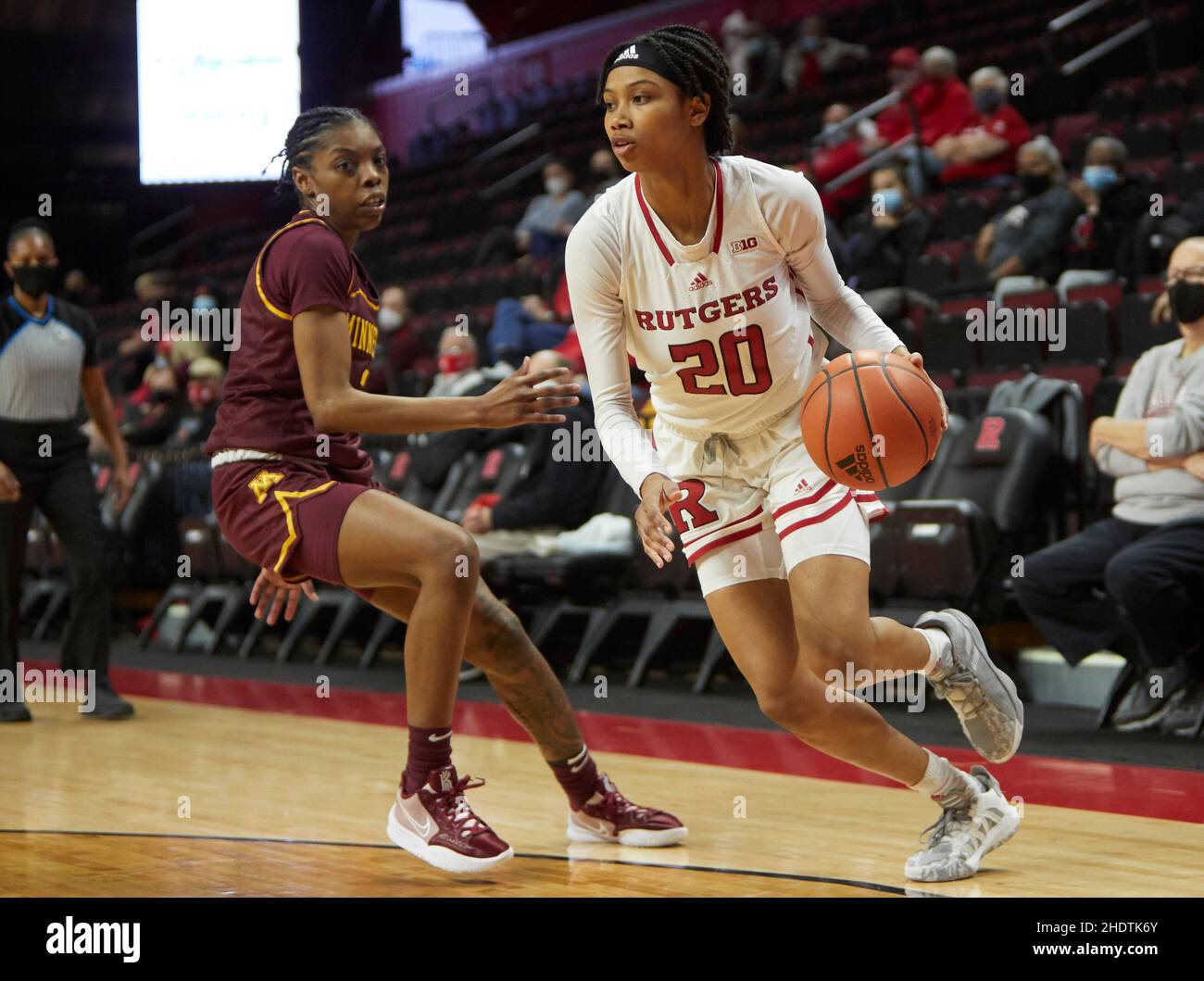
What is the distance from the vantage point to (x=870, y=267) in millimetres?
7859

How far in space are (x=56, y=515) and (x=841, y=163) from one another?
5.92 m

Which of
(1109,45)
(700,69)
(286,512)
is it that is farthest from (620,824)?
(1109,45)

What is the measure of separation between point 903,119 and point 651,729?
605cm

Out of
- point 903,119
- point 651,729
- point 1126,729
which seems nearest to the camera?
point 1126,729

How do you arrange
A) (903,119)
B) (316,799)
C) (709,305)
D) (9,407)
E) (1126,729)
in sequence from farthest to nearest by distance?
1. (903,119)
2. (9,407)
3. (1126,729)
4. (316,799)
5. (709,305)

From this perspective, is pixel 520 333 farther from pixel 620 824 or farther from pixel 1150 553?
pixel 620 824

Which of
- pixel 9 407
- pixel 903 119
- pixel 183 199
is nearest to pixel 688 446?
pixel 9 407

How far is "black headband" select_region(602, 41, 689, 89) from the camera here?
2.96m

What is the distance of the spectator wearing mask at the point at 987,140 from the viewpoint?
9.22m

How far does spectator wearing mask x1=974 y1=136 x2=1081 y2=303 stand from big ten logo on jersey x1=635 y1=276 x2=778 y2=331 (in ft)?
13.4

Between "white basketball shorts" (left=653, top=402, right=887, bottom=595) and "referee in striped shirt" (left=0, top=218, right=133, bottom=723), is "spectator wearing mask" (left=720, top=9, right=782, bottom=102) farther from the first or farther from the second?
"white basketball shorts" (left=653, top=402, right=887, bottom=595)

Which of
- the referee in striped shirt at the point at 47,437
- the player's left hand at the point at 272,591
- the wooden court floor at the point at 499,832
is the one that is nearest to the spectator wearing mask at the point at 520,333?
the referee in striped shirt at the point at 47,437

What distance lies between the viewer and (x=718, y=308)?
308 centimetres
